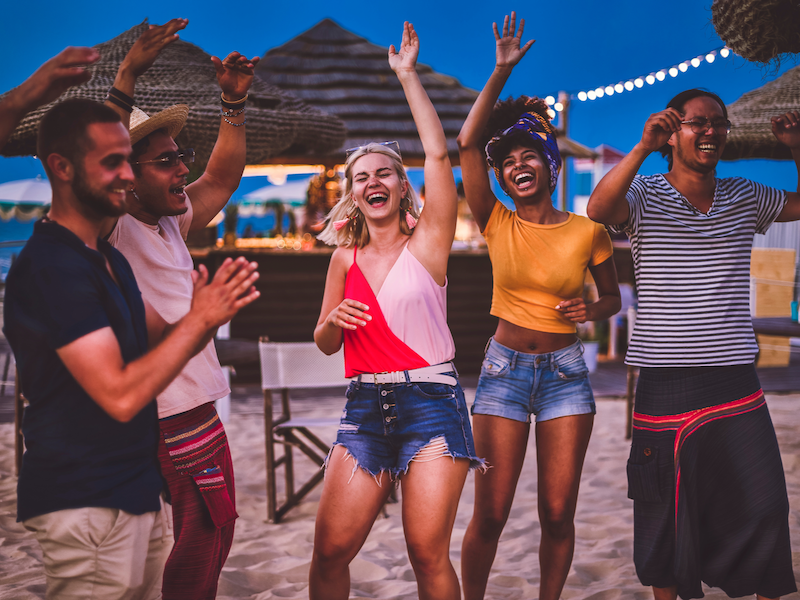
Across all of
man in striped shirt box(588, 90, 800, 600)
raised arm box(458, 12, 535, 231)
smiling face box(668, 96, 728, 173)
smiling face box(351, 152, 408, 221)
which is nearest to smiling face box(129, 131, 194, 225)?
smiling face box(351, 152, 408, 221)

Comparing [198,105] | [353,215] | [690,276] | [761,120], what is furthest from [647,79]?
[353,215]

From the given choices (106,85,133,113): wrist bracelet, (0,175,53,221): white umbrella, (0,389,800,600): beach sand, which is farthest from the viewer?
(0,175,53,221): white umbrella

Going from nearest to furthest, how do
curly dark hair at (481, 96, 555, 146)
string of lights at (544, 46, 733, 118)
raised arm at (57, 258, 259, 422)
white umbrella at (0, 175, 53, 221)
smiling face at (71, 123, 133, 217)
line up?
raised arm at (57, 258, 259, 422) → smiling face at (71, 123, 133, 217) → curly dark hair at (481, 96, 555, 146) → string of lights at (544, 46, 733, 118) → white umbrella at (0, 175, 53, 221)

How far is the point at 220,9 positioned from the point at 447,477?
28600mm

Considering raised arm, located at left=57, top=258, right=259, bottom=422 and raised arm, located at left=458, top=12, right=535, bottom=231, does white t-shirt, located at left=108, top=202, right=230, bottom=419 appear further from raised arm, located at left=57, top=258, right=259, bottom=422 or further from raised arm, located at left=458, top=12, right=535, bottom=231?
raised arm, located at left=458, top=12, right=535, bottom=231

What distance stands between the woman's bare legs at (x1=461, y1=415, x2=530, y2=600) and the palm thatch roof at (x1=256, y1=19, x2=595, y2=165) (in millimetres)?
6962

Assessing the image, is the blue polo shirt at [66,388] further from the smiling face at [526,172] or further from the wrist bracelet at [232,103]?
the smiling face at [526,172]

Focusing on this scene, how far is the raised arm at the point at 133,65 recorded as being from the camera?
191 cm

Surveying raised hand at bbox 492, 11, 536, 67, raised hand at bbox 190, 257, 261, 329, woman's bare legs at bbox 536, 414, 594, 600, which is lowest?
woman's bare legs at bbox 536, 414, 594, 600

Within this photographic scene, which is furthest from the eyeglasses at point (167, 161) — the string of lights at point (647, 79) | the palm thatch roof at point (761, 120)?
the string of lights at point (647, 79)

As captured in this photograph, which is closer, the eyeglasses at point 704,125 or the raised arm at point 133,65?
the raised arm at point 133,65

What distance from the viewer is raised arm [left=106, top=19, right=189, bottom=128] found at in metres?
1.91

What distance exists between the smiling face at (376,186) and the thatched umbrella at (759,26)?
1.30 meters

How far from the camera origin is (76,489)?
4.93ft
